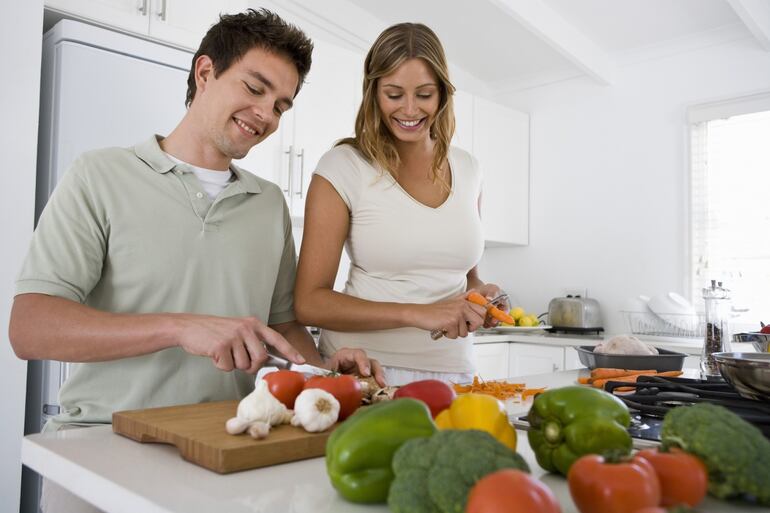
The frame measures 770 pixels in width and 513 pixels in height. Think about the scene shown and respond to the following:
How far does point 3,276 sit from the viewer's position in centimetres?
215

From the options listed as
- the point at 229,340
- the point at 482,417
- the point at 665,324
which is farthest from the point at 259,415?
the point at 665,324

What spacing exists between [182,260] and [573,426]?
34.1 inches

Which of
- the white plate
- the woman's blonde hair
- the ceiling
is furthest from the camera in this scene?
the white plate

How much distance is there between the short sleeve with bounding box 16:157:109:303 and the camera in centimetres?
117

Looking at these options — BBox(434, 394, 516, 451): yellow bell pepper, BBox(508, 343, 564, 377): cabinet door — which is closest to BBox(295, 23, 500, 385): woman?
BBox(434, 394, 516, 451): yellow bell pepper

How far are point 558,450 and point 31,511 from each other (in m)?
2.15

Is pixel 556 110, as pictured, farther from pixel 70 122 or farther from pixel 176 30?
pixel 70 122

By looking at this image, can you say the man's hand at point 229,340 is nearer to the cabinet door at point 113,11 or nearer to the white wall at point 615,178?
the cabinet door at point 113,11

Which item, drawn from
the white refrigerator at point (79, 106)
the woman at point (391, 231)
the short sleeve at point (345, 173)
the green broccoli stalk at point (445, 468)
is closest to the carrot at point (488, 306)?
the woman at point (391, 231)

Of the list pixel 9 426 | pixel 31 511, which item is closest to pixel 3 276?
pixel 9 426

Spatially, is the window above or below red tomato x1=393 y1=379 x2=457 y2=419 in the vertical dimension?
above

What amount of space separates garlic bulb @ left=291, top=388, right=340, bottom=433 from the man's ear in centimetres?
88

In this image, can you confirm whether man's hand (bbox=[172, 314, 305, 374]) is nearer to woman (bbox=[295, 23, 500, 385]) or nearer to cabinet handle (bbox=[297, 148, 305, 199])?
woman (bbox=[295, 23, 500, 385])

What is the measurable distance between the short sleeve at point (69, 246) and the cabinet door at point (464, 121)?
3138 millimetres
